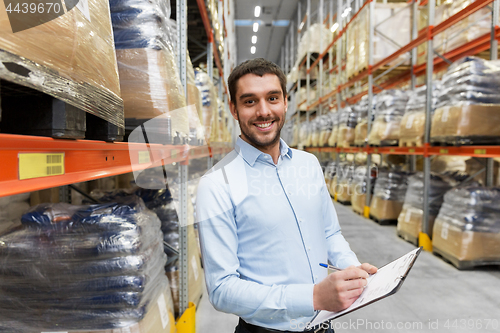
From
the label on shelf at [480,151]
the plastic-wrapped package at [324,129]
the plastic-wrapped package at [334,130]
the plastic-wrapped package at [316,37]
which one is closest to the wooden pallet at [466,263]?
the label on shelf at [480,151]

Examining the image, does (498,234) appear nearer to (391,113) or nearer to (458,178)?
(458,178)

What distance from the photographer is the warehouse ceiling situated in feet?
49.7

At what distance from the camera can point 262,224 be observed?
130cm

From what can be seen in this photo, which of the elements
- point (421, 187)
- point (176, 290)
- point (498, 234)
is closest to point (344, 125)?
point (421, 187)

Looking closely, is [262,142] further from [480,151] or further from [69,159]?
[480,151]

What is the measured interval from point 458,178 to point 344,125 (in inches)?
130

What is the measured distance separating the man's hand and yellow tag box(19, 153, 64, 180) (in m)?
0.82

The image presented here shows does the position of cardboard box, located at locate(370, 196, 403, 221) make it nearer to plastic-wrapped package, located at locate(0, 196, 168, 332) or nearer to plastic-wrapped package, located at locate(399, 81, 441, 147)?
plastic-wrapped package, located at locate(399, 81, 441, 147)

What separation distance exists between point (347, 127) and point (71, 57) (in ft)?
24.3

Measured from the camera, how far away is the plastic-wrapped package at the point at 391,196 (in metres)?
6.00

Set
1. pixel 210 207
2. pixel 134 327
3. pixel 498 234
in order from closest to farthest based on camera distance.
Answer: pixel 210 207 < pixel 134 327 < pixel 498 234

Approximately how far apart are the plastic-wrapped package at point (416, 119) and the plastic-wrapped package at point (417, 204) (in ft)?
1.94

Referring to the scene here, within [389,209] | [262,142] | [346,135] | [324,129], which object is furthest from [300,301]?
[324,129]

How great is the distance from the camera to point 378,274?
1146 millimetres
